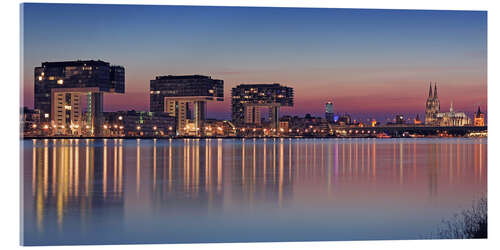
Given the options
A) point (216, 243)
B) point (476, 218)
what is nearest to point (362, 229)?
point (476, 218)

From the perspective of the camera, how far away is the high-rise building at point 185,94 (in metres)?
165

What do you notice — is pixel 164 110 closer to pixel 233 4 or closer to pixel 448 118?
pixel 448 118

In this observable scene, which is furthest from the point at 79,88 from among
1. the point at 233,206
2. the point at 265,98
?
the point at 233,206

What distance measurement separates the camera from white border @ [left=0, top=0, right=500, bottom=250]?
10031 mm

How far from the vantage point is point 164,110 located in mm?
195000

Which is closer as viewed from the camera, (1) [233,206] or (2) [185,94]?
(1) [233,206]

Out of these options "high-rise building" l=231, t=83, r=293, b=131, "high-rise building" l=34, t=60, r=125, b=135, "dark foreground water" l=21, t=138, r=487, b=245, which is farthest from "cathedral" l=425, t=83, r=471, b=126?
"dark foreground water" l=21, t=138, r=487, b=245

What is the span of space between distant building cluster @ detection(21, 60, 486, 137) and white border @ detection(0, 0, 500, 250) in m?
80.7

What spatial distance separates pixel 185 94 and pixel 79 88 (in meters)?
48.7

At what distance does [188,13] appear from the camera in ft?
121

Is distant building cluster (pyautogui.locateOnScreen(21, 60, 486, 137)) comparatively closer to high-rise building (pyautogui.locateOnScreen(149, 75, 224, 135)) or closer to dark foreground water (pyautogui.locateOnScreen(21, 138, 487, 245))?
high-rise building (pyautogui.locateOnScreen(149, 75, 224, 135))

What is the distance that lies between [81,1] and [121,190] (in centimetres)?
804

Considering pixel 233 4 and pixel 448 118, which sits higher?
pixel 233 4
